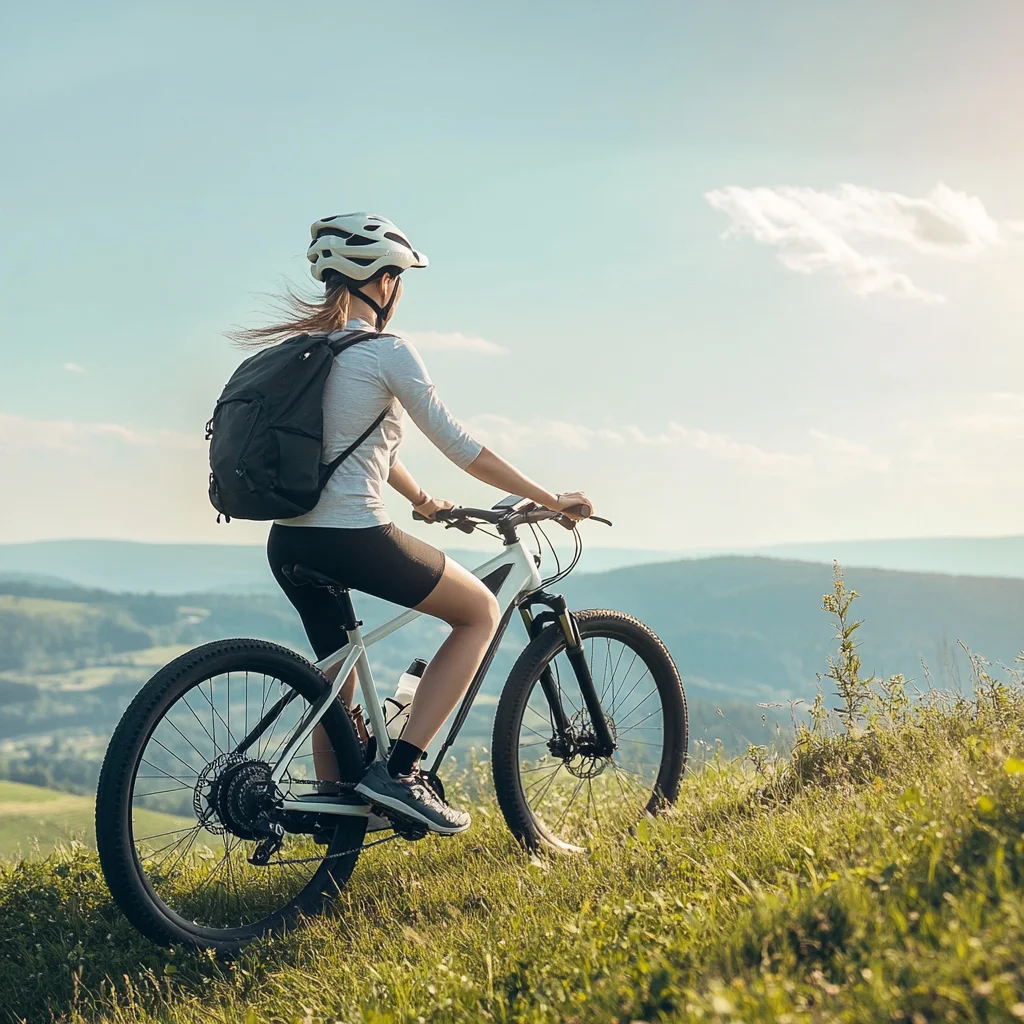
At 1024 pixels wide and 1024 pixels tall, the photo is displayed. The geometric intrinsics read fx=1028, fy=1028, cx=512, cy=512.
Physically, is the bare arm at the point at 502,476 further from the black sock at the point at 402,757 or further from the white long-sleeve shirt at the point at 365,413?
the black sock at the point at 402,757

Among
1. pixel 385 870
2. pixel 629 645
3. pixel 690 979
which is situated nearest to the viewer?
pixel 690 979

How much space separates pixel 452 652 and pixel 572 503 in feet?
3.25

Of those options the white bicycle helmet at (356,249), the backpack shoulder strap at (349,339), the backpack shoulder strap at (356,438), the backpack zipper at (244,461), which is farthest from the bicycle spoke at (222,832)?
the white bicycle helmet at (356,249)

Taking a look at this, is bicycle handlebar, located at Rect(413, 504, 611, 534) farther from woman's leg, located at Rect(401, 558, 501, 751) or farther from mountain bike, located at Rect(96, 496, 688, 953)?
woman's leg, located at Rect(401, 558, 501, 751)

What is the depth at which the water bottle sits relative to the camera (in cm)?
503

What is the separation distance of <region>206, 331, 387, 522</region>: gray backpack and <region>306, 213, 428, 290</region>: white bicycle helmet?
493 millimetres

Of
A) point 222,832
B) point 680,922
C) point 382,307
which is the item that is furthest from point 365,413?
point 680,922

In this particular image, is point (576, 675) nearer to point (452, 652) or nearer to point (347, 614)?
point (452, 652)

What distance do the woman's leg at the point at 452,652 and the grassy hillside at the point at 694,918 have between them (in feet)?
2.52

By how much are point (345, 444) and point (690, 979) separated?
8.47ft

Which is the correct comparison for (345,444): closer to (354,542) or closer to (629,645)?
(354,542)

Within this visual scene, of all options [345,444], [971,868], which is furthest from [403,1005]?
[345,444]

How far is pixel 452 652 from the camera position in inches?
190

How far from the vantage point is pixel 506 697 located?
A: 5262 mm
